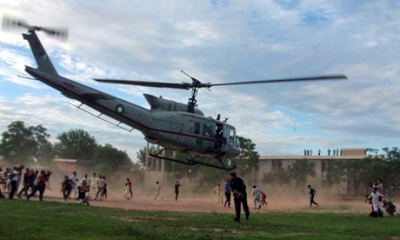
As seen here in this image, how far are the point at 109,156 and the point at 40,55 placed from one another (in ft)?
204

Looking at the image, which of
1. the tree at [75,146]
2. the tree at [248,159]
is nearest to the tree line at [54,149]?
the tree at [75,146]

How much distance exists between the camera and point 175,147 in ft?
65.6

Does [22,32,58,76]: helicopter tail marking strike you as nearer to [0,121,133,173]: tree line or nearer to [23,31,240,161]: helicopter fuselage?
[23,31,240,161]: helicopter fuselage

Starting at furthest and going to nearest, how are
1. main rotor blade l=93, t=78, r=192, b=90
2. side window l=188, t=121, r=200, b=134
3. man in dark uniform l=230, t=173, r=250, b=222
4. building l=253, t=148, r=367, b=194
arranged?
building l=253, t=148, r=367, b=194, side window l=188, t=121, r=200, b=134, main rotor blade l=93, t=78, r=192, b=90, man in dark uniform l=230, t=173, r=250, b=222

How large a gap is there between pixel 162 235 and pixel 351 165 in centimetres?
5242

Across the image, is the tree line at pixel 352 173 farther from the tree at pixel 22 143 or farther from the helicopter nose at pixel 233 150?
the tree at pixel 22 143

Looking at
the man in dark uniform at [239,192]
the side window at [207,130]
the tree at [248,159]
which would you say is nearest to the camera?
the man in dark uniform at [239,192]

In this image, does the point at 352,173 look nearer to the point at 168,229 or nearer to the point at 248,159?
the point at 248,159

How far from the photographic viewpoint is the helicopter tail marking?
1780 cm

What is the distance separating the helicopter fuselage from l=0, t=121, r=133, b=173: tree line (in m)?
50.2

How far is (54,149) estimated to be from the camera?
79.5m

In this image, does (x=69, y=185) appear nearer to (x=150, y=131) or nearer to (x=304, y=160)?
(x=150, y=131)

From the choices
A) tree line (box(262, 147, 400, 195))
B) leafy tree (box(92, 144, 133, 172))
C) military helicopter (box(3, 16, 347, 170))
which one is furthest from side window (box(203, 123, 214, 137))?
leafy tree (box(92, 144, 133, 172))

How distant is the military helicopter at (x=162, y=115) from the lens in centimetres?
1778
